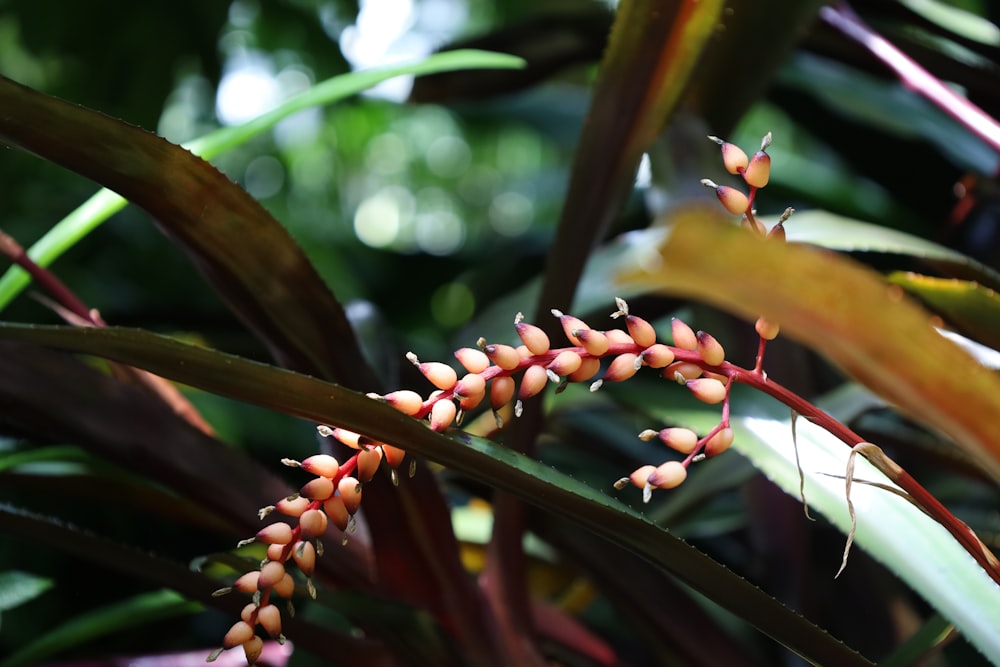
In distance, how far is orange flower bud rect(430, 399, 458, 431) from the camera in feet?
0.65

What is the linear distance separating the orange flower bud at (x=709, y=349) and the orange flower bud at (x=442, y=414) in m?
0.06

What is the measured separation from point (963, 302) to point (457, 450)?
0.62 feet

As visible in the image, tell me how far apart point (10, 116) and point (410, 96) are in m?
0.43

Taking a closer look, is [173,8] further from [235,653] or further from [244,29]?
[235,653]

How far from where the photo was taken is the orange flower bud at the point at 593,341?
0.18m

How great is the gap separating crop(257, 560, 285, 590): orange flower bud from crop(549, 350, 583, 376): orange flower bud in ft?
0.26

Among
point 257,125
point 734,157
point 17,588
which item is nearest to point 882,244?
point 734,157

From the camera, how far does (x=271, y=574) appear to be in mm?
202

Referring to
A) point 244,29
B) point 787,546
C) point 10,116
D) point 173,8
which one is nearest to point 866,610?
point 787,546

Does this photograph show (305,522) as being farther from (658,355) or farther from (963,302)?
(963,302)

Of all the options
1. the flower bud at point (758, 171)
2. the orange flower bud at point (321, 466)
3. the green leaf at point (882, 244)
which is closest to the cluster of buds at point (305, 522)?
the orange flower bud at point (321, 466)

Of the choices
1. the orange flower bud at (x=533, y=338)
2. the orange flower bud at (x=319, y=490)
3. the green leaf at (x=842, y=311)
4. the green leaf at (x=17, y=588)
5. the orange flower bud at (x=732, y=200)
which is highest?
the green leaf at (x=842, y=311)

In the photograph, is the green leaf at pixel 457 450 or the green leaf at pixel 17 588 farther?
the green leaf at pixel 17 588

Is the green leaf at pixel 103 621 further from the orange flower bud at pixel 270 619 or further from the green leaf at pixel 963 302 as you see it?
the green leaf at pixel 963 302
